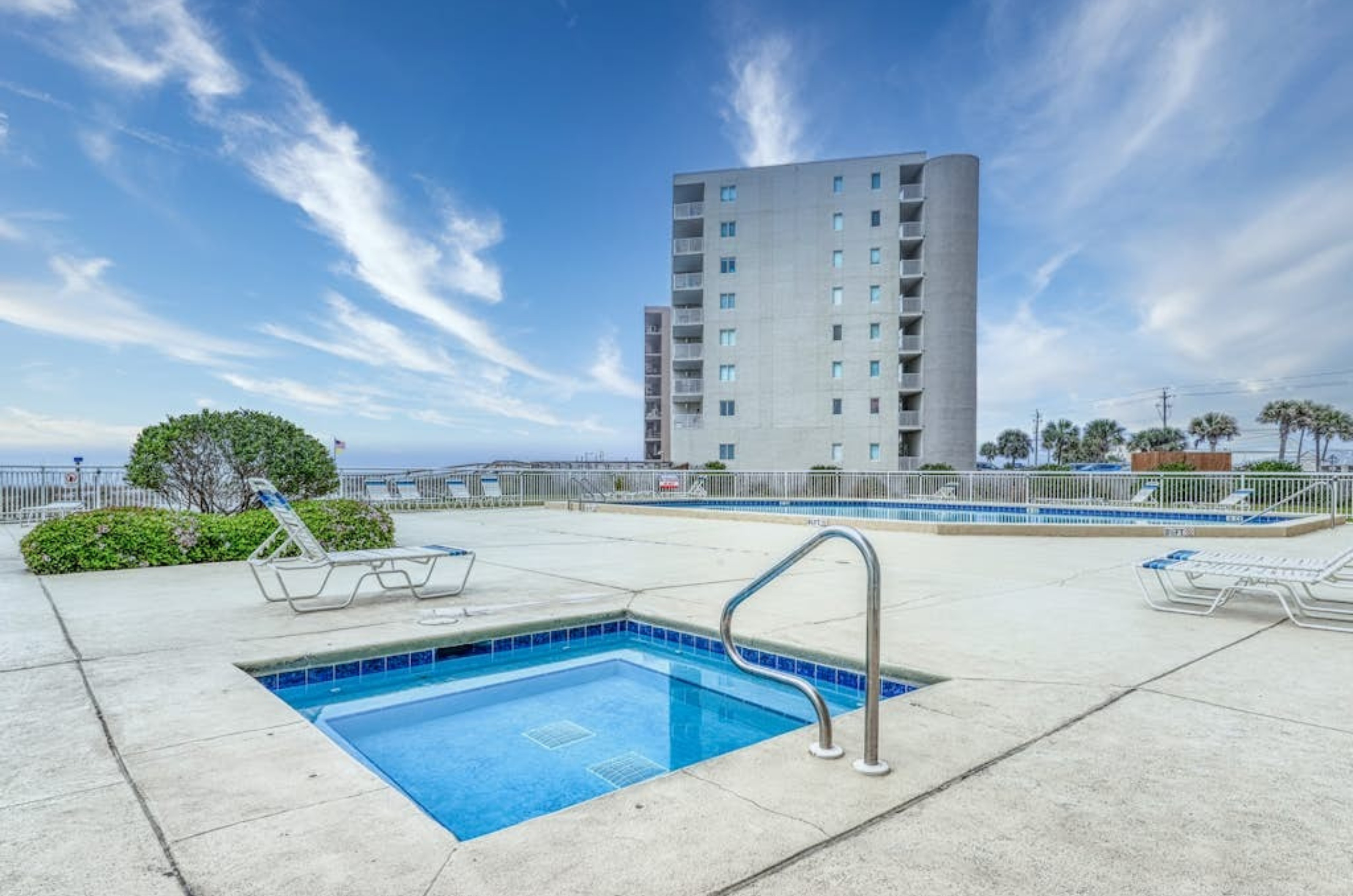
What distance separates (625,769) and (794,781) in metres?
1.04

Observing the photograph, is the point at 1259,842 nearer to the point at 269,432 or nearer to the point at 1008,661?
the point at 1008,661

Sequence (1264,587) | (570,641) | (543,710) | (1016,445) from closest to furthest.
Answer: (543,710)
(570,641)
(1264,587)
(1016,445)

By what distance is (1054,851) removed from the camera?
2.06m

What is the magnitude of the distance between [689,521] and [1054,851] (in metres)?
13.4

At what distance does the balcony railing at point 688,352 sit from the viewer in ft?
127

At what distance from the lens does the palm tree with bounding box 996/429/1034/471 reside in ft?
277

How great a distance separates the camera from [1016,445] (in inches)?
3354

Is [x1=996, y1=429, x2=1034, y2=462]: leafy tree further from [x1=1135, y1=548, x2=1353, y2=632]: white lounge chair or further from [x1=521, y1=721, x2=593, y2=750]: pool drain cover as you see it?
[x1=521, y1=721, x2=593, y2=750]: pool drain cover

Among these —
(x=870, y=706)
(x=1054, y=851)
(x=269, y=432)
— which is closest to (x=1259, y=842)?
(x=1054, y=851)

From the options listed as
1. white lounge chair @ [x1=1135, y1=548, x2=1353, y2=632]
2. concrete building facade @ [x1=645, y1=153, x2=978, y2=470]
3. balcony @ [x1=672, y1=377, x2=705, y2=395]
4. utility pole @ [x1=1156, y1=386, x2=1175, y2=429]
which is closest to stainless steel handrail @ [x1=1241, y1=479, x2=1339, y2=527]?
white lounge chair @ [x1=1135, y1=548, x2=1353, y2=632]

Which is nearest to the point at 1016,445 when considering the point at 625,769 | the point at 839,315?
the point at 839,315

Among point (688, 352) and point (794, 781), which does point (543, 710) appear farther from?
point (688, 352)

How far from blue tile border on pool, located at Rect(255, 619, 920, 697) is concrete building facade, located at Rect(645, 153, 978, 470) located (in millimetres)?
31774

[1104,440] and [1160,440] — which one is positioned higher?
[1160,440]
